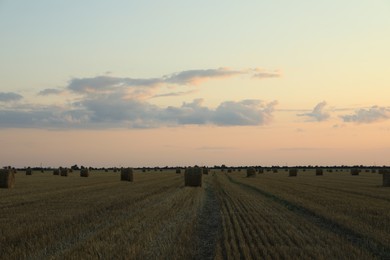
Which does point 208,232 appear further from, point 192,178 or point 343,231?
point 192,178

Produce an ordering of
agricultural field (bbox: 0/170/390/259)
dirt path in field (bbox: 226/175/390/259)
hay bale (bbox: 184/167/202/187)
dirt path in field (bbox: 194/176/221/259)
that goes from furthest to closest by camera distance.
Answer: hay bale (bbox: 184/167/202/187), dirt path in field (bbox: 226/175/390/259), dirt path in field (bbox: 194/176/221/259), agricultural field (bbox: 0/170/390/259)

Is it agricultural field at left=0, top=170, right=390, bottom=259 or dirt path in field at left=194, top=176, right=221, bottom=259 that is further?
dirt path in field at left=194, top=176, right=221, bottom=259

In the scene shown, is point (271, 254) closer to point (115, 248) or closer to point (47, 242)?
point (115, 248)

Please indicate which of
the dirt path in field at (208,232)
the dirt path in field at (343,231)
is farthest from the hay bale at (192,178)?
the dirt path in field at (208,232)

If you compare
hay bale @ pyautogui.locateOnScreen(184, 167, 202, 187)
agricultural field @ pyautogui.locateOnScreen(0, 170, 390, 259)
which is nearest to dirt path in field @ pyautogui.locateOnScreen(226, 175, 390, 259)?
agricultural field @ pyautogui.locateOnScreen(0, 170, 390, 259)

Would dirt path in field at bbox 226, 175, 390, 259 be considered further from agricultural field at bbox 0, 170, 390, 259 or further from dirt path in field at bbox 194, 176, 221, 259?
dirt path in field at bbox 194, 176, 221, 259

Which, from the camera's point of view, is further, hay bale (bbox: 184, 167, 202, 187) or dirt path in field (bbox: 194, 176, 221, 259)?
hay bale (bbox: 184, 167, 202, 187)

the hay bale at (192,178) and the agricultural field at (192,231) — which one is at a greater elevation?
the hay bale at (192,178)

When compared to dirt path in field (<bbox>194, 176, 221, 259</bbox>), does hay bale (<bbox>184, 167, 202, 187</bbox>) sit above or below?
above

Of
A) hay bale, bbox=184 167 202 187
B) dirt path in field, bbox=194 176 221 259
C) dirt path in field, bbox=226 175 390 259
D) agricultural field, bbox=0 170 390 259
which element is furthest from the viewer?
hay bale, bbox=184 167 202 187

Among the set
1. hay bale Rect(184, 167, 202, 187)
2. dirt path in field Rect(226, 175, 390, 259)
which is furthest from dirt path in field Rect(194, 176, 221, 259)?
hay bale Rect(184, 167, 202, 187)

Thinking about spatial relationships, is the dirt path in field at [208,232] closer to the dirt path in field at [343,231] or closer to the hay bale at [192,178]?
the dirt path in field at [343,231]

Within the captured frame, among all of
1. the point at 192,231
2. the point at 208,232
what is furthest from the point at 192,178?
the point at 192,231

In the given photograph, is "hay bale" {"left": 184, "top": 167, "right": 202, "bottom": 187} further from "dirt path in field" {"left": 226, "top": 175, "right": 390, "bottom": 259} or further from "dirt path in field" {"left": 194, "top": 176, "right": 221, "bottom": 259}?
"dirt path in field" {"left": 194, "top": 176, "right": 221, "bottom": 259}
